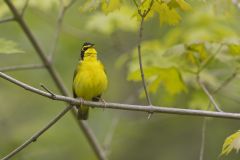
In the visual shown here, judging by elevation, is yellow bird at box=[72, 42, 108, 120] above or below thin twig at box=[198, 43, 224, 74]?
above

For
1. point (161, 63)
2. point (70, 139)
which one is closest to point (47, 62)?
point (161, 63)

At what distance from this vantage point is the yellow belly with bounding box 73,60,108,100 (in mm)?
4875

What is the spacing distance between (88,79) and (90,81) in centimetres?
3

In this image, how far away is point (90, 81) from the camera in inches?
193

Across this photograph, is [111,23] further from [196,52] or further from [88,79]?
[196,52]

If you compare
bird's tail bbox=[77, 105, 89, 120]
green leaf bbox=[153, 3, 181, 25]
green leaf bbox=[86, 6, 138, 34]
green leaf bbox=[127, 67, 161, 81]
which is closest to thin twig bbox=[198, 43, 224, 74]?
green leaf bbox=[127, 67, 161, 81]

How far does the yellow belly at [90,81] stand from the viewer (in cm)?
488

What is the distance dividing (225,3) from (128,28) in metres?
2.39

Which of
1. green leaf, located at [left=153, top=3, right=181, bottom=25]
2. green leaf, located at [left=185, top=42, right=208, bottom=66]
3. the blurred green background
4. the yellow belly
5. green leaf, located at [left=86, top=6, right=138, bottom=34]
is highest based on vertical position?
green leaf, located at [left=153, top=3, right=181, bottom=25]

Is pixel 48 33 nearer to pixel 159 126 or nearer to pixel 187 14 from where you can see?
pixel 159 126

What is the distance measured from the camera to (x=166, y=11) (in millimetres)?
4090

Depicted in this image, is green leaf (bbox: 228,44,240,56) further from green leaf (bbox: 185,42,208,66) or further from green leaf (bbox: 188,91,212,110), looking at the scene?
green leaf (bbox: 188,91,212,110)

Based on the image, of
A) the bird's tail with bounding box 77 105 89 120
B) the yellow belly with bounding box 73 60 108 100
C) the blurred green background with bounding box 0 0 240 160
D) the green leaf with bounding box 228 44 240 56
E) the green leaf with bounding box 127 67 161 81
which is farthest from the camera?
the blurred green background with bounding box 0 0 240 160

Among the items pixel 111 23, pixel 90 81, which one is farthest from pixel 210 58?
pixel 111 23
